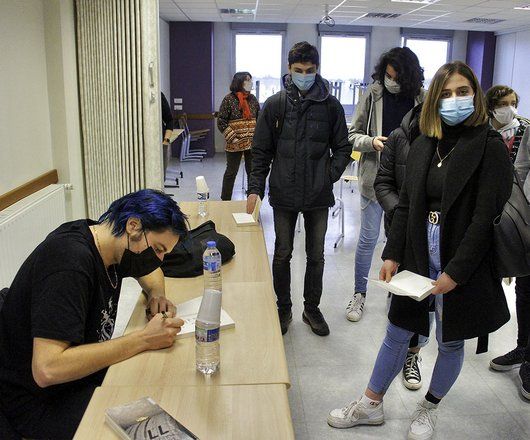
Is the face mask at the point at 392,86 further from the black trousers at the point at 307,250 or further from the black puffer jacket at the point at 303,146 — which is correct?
the black trousers at the point at 307,250

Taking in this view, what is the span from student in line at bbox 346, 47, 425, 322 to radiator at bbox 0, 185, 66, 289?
1929 mm

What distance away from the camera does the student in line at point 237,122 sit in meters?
5.56

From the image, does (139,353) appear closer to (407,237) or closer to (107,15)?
(407,237)

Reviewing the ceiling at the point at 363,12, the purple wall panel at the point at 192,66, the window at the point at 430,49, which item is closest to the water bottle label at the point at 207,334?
the ceiling at the point at 363,12

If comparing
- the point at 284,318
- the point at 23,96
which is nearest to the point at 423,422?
the point at 284,318

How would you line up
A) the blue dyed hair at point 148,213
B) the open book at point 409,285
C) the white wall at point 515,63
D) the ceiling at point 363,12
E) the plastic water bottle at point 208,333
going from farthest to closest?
the white wall at point 515,63 → the ceiling at point 363,12 → the open book at point 409,285 → the blue dyed hair at point 148,213 → the plastic water bottle at point 208,333

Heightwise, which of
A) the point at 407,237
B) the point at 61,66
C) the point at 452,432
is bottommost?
the point at 452,432

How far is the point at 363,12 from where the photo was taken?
9359mm

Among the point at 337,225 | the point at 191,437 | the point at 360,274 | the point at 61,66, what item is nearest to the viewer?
the point at 191,437

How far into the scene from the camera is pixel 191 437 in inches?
45.6

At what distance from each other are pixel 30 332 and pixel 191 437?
613 mm

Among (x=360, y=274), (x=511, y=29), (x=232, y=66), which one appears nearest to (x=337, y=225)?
(x=360, y=274)

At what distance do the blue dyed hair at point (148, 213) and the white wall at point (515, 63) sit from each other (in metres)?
10.9

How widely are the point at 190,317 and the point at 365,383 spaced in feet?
4.06
